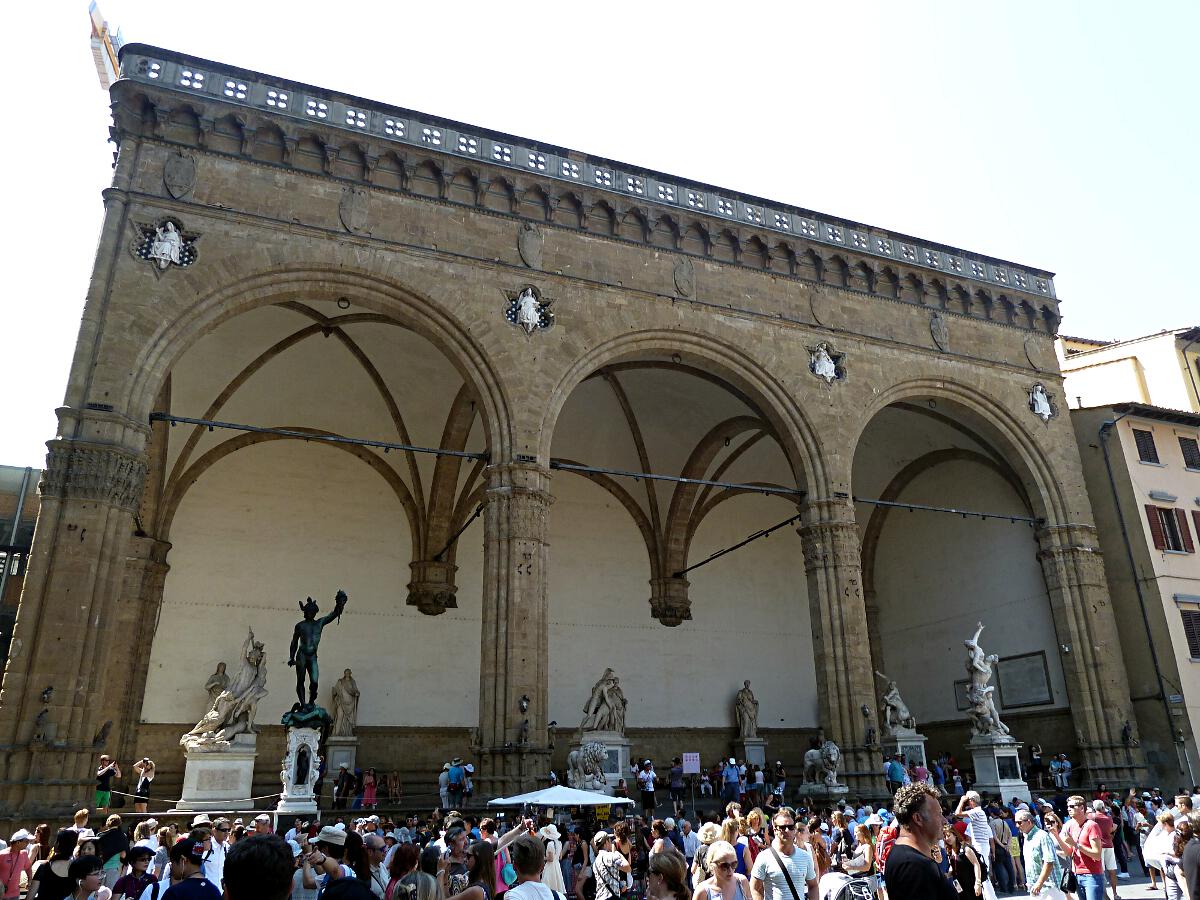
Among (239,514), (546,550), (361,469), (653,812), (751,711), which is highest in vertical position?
(361,469)

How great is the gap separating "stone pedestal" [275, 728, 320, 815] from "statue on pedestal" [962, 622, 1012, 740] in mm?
12613

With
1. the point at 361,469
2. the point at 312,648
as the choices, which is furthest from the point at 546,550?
the point at 361,469

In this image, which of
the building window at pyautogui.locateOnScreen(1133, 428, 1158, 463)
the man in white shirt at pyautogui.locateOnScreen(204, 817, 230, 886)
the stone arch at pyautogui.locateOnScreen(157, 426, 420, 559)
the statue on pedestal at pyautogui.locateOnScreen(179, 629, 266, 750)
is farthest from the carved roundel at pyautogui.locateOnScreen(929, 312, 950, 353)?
the man in white shirt at pyautogui.locateOnScreen(204, 817, 230, 886)

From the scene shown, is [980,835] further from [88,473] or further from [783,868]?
[88,473]

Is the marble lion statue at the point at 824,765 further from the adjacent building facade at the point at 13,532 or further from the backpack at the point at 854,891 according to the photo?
the adjacent building facade at the point at 13,532

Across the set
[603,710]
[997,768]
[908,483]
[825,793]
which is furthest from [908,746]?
[908,483]

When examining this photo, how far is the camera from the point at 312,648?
14.6m

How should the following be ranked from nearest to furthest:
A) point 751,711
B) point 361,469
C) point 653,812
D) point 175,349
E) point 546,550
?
point 175,349 < point 546,550 < point 653,812 < point 361,469 < point 751,711

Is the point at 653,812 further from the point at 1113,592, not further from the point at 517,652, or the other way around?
the point at 1113,592

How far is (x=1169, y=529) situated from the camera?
21.6 meters

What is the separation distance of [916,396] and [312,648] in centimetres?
1389

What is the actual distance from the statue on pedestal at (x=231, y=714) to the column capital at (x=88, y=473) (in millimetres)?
3209

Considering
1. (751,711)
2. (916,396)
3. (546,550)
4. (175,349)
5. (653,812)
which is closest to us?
(175,349)

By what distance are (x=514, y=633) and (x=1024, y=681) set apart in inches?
560
